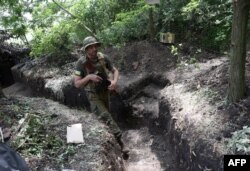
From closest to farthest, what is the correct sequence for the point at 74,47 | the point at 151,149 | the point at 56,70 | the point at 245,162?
the point at 245,162, the point at 151,149, the point at 56,70, the point at 74,47

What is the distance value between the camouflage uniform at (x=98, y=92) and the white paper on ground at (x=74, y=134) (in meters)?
1.10

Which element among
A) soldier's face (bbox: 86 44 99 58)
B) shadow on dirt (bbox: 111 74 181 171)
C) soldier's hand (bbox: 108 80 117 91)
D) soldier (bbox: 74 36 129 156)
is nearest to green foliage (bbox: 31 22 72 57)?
shadow on dirt (bbox: 111 74 181 171)

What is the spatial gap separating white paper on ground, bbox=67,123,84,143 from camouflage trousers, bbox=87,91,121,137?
110cm

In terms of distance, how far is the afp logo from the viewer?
4003 mm

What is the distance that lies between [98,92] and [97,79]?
1.63 feet

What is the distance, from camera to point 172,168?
20.0 feet

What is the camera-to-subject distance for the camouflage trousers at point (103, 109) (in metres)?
6.39

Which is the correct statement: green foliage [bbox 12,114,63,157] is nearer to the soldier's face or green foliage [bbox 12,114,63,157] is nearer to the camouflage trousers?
the camouflage trousers

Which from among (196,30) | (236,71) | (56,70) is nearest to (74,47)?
(56,70)

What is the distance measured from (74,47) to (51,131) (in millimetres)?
7312

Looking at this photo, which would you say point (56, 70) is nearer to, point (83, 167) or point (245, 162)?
point (83, 167)

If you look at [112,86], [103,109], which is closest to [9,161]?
[112,86]

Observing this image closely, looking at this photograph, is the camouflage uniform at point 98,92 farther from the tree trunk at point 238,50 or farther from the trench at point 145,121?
the tree trunk at point 238,50

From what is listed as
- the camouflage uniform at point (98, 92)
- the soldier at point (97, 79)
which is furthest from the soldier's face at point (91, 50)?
the camouflage uniform at point (98, 92)
